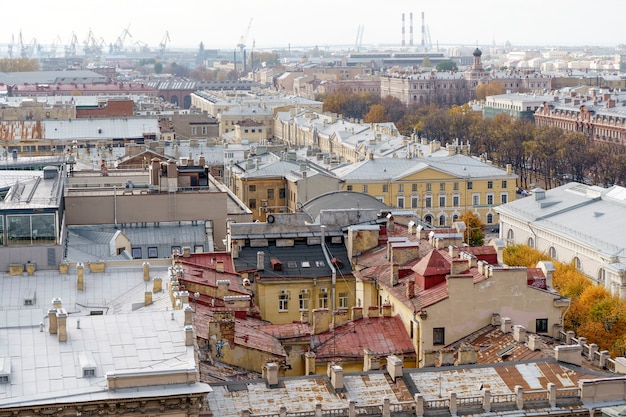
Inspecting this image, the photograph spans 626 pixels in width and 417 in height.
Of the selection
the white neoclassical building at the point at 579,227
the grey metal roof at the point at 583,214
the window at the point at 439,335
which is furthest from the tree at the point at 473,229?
the window at the point at 439,335

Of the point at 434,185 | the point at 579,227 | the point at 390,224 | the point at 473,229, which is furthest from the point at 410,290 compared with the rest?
the point at 434,185

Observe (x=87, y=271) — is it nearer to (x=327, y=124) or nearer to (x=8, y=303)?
(x=8, y=303)

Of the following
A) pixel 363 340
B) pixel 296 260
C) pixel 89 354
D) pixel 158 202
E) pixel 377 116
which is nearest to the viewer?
pixel 89 354

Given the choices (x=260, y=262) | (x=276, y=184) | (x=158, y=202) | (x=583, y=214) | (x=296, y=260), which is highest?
(x=158, y=202)

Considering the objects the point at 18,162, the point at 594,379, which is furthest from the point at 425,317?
the point at 18,162

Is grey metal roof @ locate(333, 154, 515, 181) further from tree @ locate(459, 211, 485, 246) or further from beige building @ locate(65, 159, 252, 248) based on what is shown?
beige building @ locate(65, 159, 252, 248)

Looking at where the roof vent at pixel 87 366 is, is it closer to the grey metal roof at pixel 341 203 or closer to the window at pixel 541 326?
the window at pixel 541 326

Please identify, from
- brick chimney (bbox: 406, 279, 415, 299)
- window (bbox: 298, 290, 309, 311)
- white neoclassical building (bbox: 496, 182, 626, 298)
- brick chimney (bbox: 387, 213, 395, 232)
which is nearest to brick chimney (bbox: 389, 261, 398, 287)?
brick chimney (bbox: 406, 279, 415, 299)

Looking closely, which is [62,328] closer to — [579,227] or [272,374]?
[272,374]
